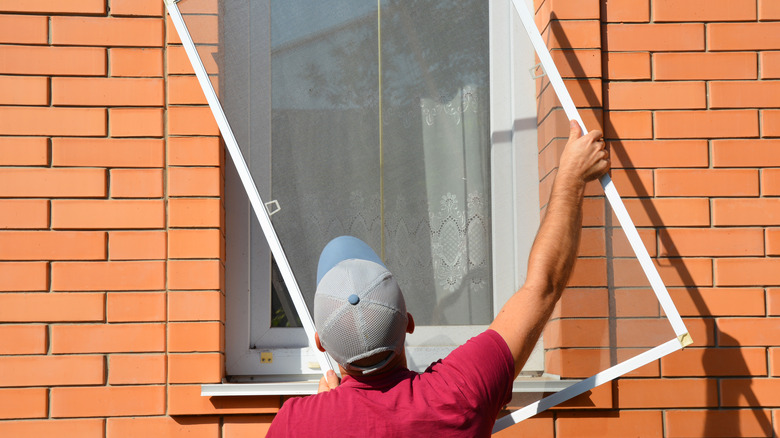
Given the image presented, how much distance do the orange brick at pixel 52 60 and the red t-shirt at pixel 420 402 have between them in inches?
59.9

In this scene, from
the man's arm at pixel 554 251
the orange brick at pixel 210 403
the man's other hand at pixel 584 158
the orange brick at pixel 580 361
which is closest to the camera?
the man's arm at pixel 554 251

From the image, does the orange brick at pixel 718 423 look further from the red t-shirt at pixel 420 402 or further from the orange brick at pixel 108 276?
the orange brick at pixel 108 276

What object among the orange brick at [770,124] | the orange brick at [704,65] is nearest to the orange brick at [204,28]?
the orange brick at [704,65]

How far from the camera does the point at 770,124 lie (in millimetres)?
2555

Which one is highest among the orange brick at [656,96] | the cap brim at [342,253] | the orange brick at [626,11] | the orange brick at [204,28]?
the orange brick at [626,11]

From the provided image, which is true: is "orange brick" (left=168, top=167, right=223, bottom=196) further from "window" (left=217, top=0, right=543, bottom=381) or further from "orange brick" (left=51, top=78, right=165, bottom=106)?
"window" (left=217, top=0, right=543, bottom=381)

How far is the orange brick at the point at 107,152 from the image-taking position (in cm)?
253

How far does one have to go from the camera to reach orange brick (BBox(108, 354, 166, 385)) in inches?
97.1

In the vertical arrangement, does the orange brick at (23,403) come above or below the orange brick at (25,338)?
below

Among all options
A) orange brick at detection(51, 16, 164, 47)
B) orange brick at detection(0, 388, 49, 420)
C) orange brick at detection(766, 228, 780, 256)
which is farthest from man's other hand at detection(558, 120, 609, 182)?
orange brick at detection(0, 388, 49, 420)

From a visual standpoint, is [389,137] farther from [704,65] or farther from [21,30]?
[21,30]

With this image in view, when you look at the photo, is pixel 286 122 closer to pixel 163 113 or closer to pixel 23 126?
pixel 163 113

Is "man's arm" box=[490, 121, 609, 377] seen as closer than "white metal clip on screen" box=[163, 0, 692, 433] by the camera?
Yes

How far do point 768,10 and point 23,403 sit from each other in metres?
2.75
